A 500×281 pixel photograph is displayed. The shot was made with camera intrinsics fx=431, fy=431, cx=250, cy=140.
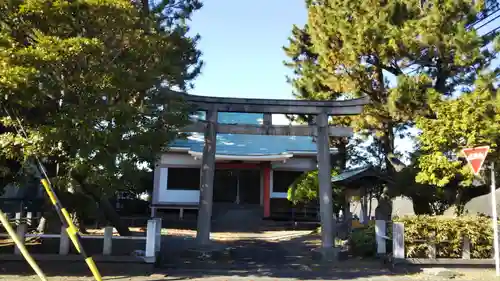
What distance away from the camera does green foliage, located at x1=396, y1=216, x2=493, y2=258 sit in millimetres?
10711

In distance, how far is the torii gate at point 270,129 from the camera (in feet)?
41.8

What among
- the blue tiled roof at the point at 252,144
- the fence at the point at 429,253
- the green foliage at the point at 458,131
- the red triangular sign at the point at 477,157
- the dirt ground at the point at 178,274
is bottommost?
the dirt ground at the point at 178,274

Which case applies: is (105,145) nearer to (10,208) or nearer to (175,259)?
(175,259)

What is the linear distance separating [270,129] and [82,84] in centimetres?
666

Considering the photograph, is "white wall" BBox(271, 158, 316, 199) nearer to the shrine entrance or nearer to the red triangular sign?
the shrine entrance

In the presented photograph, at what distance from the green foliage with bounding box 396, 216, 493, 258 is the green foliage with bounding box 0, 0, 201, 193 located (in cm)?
663

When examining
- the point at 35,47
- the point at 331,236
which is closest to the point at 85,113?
the point at 35,47

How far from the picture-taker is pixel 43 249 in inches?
419

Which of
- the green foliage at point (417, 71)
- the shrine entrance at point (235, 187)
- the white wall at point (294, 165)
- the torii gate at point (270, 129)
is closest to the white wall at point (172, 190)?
the shrine entrance at point (235, 187)

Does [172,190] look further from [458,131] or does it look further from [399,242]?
[458,131]

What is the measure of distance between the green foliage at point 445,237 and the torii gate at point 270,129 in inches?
103

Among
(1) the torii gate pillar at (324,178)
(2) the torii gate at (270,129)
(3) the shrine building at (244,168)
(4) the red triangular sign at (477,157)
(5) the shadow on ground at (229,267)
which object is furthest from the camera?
(3) the shrine building at (244,168)

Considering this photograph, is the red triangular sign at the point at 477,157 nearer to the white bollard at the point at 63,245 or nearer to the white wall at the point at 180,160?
the white bollard at the point at 63,245

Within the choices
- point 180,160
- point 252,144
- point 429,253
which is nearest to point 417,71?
point 429,253
